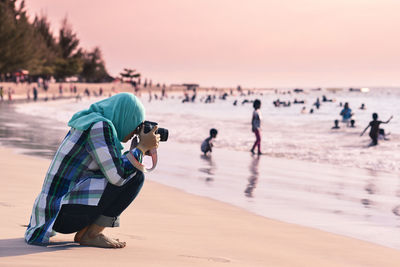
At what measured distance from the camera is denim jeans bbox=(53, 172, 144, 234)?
3539mm

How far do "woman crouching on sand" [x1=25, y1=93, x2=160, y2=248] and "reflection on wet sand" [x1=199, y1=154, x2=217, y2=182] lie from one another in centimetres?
587

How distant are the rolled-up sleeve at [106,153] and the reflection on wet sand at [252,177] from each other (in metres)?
4.64

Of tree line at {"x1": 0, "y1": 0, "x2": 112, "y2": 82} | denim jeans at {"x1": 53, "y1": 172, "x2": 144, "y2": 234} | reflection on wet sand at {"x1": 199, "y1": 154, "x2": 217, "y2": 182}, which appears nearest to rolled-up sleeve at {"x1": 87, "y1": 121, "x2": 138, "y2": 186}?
denim jeans at {"x1": 53, "y1": 172, "x2": 144, "y2": 234}

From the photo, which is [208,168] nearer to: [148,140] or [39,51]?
[148,140]

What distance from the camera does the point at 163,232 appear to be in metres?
4.86

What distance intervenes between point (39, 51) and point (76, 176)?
97.6 m

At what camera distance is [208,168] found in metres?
11.3

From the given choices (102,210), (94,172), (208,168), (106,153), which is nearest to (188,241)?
(102,210)

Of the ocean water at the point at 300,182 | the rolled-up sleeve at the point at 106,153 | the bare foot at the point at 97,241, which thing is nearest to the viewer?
the rolled-up sleeve at the point at 106,153

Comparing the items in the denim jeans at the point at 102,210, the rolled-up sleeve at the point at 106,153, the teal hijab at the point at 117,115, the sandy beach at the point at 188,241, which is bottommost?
the sandy beach at the point at 188,241

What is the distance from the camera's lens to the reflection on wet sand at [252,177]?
27.0 ft

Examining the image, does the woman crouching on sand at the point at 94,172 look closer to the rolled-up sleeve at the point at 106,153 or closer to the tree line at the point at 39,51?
the rolled-up sleeve at the point at 106,153

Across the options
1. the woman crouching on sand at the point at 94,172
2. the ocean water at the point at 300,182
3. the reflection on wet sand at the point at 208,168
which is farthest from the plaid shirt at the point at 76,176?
the reflection on wet sand at the point at 208,168

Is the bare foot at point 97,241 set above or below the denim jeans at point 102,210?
below
